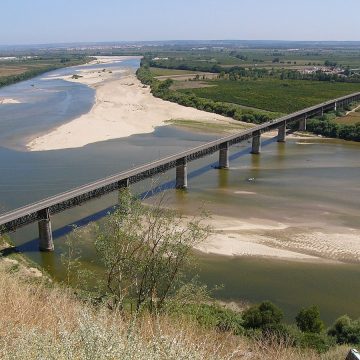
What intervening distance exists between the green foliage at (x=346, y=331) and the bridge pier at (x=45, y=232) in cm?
1772

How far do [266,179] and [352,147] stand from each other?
23.0 metres

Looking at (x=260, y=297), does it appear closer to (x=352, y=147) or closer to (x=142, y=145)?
(x=142, y=145)

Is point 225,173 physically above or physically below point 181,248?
below

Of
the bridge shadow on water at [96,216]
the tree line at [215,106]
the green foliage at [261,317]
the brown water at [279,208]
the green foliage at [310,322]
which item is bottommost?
the brown water at [279,208]

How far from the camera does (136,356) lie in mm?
7441

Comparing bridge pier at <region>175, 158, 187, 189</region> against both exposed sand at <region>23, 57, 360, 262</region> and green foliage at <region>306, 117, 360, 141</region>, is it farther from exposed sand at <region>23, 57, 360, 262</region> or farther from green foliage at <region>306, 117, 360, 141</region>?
green foliage at <region>306, 117, 360, 141</region>

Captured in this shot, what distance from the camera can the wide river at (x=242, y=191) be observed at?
2580 cm

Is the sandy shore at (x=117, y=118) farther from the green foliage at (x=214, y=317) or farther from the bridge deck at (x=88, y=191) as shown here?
the green foliage at (x=214, y=317)

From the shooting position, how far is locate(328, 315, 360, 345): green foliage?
18734 millimetres

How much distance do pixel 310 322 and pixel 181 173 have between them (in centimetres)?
2360

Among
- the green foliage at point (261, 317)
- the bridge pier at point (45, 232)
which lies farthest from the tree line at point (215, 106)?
the green foliage at point (261, 317)

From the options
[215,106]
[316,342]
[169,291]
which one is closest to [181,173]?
[169,291]

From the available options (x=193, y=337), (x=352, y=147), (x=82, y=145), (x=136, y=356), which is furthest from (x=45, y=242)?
(x=352, y=147)

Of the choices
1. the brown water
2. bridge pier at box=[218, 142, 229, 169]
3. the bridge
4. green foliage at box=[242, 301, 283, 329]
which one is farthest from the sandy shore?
green foliage at box=[242, 301, 283, 329]
